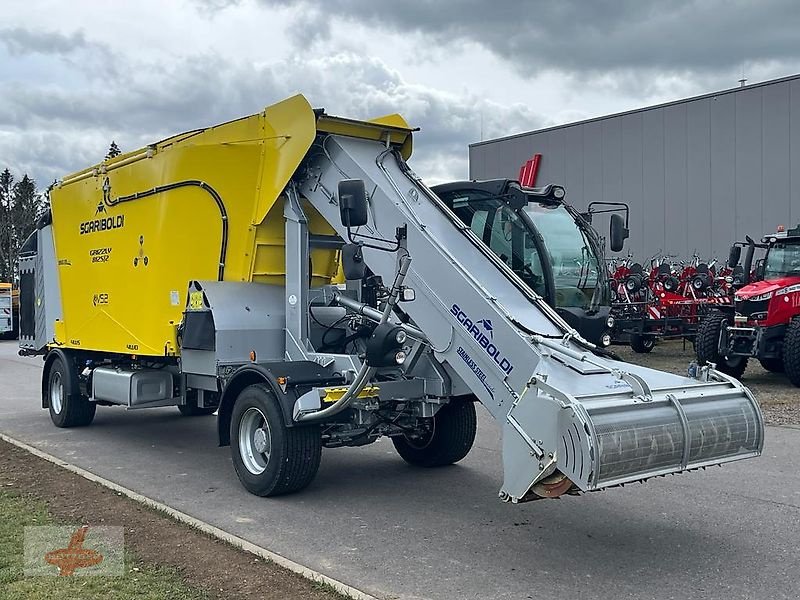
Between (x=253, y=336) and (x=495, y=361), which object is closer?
(x=495, y=361)

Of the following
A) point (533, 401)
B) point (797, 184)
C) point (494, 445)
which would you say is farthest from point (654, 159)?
point (533, 401)

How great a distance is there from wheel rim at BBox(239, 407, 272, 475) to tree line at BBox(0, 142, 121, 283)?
2329 inches

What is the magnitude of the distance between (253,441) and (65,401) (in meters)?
4.51

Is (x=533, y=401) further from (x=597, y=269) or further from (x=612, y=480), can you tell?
(x=597, y=269)

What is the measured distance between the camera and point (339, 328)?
788 centimetres

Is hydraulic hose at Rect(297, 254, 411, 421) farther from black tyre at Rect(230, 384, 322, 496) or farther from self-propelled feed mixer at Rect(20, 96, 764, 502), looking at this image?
black tyre at Rect(230, 384, 322, 496)

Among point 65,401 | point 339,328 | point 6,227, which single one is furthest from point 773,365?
point 6,227

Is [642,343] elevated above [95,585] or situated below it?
above

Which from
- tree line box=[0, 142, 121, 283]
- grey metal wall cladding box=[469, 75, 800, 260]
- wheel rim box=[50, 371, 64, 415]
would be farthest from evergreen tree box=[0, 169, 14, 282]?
wheel rim box=[50, 371, 64, 415]

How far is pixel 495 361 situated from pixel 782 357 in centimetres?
1016

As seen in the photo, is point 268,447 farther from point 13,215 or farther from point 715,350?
point 13,215

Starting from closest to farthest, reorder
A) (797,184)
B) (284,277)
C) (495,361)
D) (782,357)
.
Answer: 1. (495,361)
2. (284,277)
3. (782,357)
4. (797,184)

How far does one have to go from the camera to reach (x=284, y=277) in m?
8.19

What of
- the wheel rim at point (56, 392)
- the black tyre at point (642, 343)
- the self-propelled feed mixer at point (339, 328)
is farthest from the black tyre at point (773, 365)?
the wheel rim at point (56, 392)
